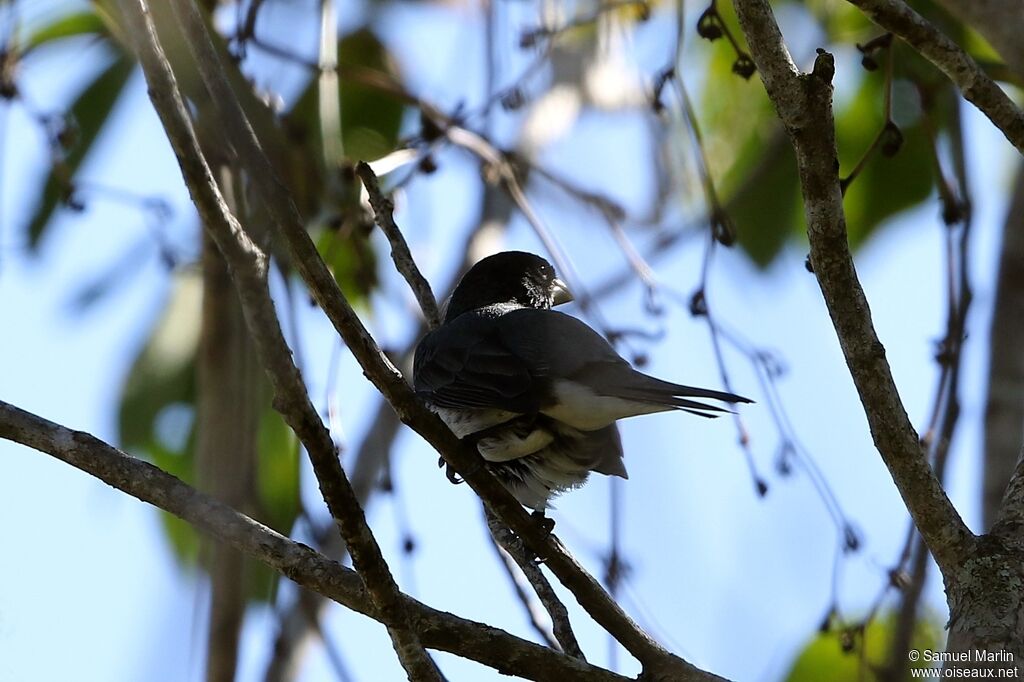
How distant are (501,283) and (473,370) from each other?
901mm

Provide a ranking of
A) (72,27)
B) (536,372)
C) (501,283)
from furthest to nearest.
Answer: (72,27), (501,283), (536,372)

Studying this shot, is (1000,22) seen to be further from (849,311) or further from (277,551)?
(277,551)

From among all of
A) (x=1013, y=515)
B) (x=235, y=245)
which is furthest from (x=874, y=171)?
(x=235, y=245)

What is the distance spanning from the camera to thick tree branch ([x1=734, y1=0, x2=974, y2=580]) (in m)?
2.29

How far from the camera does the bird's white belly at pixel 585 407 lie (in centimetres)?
314

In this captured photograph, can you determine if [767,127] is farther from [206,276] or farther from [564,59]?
[206,276]

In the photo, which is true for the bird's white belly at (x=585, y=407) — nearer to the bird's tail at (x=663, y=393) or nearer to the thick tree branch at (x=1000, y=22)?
the bird's tail at (x=663, y=393)

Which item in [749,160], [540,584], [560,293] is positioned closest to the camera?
[540,584]

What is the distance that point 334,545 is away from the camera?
423 cm

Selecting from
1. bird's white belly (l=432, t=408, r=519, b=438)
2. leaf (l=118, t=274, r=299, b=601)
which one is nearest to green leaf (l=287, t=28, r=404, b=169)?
leaf (l=118, t=274, r=299, b=601)

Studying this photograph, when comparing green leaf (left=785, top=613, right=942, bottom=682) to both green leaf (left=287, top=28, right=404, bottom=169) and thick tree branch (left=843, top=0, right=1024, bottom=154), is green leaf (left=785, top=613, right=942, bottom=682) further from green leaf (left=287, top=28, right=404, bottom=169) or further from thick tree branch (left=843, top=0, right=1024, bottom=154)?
green leaf (left=287, top=28, right=404, bottom=169)

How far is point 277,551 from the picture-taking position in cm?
238

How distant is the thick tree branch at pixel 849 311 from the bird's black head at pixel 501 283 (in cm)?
214

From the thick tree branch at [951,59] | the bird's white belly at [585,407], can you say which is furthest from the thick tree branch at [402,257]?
the thick tree branch at [951,59]
